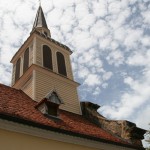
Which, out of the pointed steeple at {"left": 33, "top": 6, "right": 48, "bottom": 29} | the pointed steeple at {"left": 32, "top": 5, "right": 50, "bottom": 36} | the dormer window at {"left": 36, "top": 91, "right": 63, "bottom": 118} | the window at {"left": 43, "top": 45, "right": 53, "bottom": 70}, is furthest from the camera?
the pointed steeple at {"left": 33, "top": 6, "right": 48, "bottom": 29}

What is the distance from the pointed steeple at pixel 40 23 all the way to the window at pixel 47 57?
4034 mm

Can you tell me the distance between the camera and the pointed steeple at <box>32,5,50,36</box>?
2256 cm

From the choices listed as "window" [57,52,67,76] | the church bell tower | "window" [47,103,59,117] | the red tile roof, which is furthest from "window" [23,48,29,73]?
"window" [47,103,59,117]

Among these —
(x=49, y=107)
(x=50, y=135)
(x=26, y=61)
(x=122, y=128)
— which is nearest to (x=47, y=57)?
(x=26, y=61)

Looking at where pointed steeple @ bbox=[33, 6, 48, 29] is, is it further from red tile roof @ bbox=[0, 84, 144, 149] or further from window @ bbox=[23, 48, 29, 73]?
red tile roof @ bbox=[0, 84, 144, 149]

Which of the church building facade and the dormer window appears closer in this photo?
the church building facade

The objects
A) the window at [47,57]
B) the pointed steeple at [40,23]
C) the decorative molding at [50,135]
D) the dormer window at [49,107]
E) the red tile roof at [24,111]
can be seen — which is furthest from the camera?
the pointed steeple at [40,23]

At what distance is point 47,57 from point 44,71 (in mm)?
1826

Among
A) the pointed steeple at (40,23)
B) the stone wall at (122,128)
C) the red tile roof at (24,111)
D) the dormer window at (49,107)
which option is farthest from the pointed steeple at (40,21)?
the dormer window at (49,107)

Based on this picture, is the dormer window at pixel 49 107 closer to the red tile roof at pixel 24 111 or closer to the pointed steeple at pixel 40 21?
the red tile roof at pixel 24 111

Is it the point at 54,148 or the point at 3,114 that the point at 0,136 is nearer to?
the point at 3,114

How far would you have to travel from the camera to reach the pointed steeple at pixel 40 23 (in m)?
22.6

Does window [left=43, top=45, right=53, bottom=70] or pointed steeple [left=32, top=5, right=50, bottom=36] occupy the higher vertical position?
pointed steeple [left=32, top=5, right=50, bottom=36]

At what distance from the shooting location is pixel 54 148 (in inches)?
401
